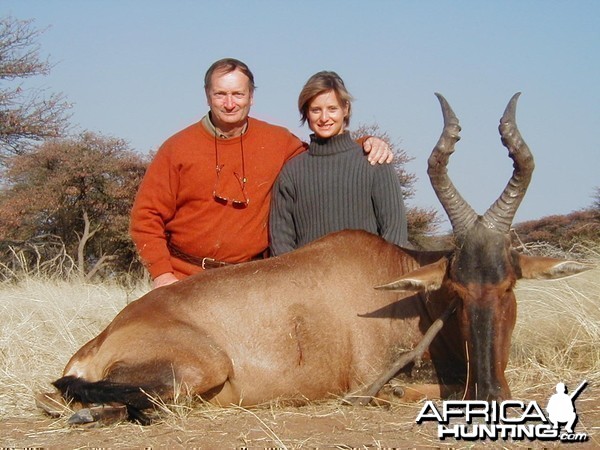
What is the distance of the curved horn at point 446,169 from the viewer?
609cm

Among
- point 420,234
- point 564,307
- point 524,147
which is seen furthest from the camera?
point 420,234

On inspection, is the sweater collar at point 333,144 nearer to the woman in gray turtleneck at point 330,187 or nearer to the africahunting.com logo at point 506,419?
the woman in gray turtleneck at point 330,187

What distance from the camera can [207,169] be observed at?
26.4 feet

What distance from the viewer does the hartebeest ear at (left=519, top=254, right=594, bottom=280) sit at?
222 inches

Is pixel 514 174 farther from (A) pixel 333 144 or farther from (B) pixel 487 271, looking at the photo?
(A) pixel 333 144

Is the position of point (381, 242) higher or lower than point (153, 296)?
higher

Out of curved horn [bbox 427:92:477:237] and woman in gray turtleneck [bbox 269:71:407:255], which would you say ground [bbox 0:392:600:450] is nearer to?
curved horn [bbox 427:92:477:237]


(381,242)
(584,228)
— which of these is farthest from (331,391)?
(584,228)

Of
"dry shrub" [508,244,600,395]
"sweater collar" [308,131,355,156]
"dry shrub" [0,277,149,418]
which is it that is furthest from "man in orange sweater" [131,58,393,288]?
"dry shrub" [508,244,600,395]

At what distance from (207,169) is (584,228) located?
16.5 m

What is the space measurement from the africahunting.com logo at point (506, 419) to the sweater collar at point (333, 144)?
3.01m

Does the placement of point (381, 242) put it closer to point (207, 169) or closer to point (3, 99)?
point (207, 169)

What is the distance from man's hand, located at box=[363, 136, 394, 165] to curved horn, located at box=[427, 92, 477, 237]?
1.41 meters

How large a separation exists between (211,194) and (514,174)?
3.21 metres
